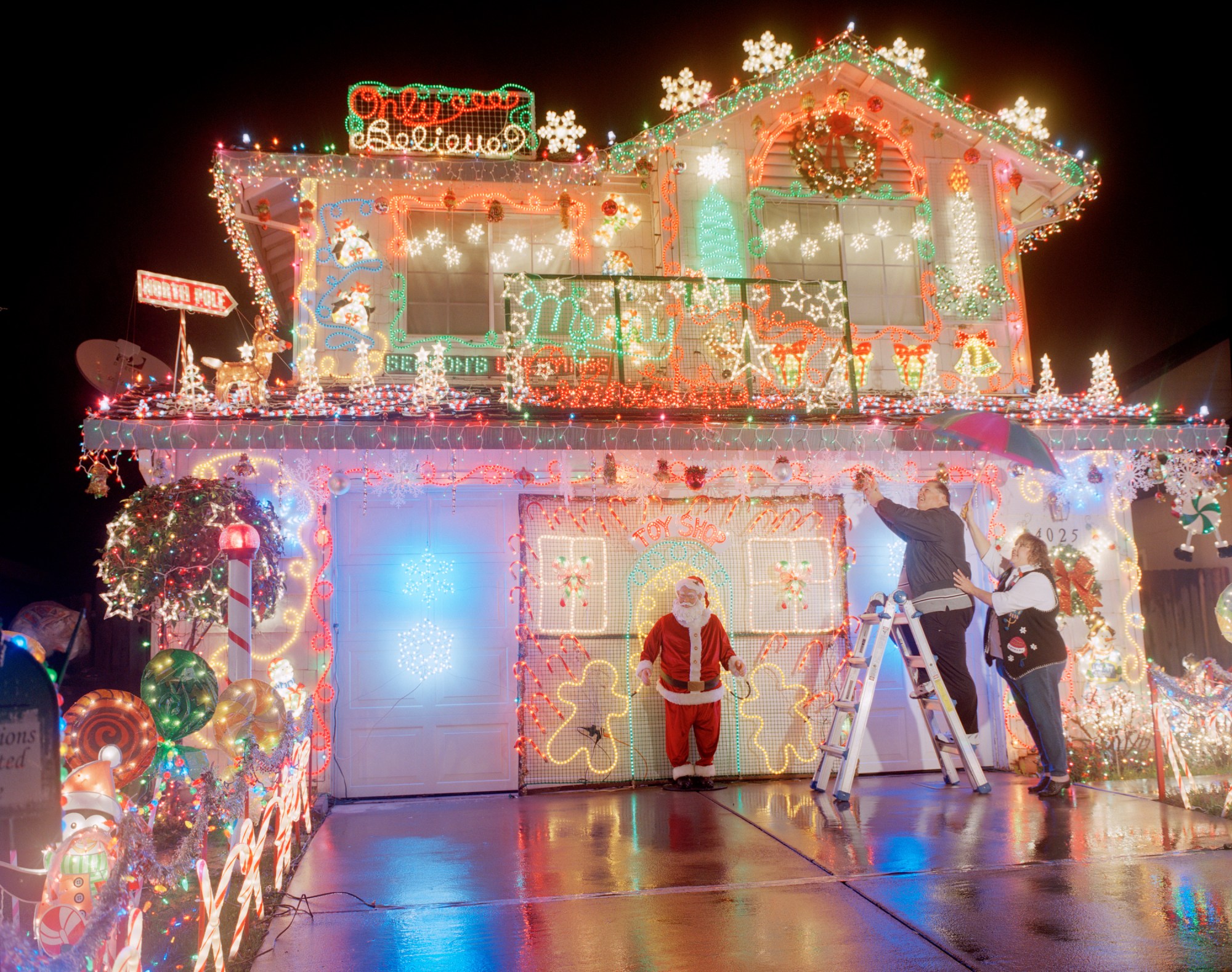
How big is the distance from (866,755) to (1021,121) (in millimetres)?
7425

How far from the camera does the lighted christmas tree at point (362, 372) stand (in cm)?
902

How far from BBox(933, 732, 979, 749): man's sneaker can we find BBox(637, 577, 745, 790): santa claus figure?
175 centimetres

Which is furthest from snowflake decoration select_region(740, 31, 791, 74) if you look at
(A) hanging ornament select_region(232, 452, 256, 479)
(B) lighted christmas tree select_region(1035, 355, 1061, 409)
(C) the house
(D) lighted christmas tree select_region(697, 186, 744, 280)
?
(A) hanging ornament select_region(232, 452, 256, 479)

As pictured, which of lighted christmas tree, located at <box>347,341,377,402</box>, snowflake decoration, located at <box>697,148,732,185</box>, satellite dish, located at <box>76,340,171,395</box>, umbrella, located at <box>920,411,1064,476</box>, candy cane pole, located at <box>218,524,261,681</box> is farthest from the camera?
snowflake decoration, located at <box>697,148,732,185</box>

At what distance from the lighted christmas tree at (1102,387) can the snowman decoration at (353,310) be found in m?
7.36

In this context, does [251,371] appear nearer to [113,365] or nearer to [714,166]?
[113,365]

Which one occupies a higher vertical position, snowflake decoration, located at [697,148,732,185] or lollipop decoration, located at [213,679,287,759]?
snowflake decoration, located at [697,148,732,185]

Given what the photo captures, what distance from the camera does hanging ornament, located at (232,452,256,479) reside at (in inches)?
311

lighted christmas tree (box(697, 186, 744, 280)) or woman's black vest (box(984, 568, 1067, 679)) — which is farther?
lighted christmas tree (box(697, 186, 744, 280))

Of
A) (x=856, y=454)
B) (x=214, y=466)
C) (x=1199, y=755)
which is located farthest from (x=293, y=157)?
(x=1199, y=755)

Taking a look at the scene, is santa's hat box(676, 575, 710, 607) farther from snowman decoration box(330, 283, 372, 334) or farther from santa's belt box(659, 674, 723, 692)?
snowman decoration box(330, 283, 372, 334)

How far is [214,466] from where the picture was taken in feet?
26.8

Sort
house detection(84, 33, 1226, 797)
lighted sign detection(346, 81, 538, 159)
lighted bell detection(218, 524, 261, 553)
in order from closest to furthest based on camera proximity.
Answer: lighted bell detection(218, 524, 261, 553), house detection(84, 33, 1226, 797), lighted sign detection(346, 81, 538, 159)

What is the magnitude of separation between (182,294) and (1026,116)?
9576 mm
